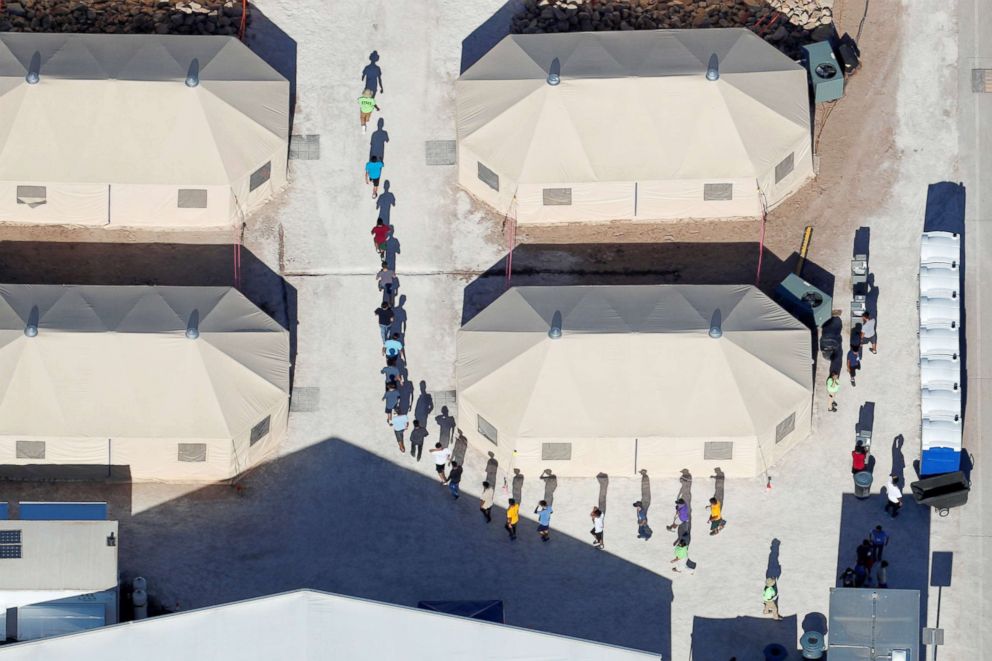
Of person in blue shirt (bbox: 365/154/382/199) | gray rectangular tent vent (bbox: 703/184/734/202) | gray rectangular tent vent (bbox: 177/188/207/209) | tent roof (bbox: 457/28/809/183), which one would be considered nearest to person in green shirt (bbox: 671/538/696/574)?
gray rectangular tent vent (bbox: 703/184/734/202)

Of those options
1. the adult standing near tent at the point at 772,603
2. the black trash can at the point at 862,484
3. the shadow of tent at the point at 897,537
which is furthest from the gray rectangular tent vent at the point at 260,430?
the black trash can at the point at 862,484

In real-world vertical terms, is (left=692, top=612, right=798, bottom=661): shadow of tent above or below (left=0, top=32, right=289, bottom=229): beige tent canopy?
below

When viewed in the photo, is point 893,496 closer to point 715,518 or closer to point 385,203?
point 715,518

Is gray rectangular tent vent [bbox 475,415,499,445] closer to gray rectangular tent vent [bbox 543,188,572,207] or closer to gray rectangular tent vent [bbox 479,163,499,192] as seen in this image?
gray rectangular tent vent [bbox 543,188,572,207]

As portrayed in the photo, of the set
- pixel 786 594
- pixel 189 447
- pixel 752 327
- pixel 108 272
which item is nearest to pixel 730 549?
pixel 786 594

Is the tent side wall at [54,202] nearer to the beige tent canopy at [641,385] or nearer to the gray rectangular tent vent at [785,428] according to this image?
the beige tent canopy at [641,385]

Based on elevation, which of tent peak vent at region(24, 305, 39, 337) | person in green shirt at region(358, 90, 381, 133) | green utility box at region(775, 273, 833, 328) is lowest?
tent peak vent at region(24, 305, 39, 337)
